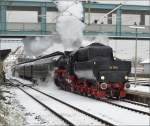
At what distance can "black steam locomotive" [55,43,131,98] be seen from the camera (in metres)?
22.4

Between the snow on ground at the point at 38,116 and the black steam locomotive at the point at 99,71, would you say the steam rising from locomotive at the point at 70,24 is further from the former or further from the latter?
the snow on ground at the point at 38,116

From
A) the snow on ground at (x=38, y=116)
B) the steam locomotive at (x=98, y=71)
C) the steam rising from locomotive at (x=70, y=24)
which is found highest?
the steam rising from locomotive at (x=70, y=24)

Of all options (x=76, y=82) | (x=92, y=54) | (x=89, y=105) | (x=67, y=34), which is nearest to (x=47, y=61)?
(x=67, y=34)

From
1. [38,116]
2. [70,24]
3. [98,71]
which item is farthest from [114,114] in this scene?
[70,24]

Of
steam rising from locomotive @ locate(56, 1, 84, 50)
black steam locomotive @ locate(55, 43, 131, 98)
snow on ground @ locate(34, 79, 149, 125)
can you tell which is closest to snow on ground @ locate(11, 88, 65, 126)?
snow on ground @ locate(34, 79, 149, 125)

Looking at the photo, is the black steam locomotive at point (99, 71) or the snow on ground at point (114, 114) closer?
the snow on ground at point (114, 114)

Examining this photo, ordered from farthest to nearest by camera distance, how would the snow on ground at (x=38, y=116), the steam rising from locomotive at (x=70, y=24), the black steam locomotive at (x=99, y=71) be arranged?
the steam rising from locomotive at (x=70, y=24) → the black steam locomotive at (x=99, y=71) → the snow on ground at (x=38, y=116)

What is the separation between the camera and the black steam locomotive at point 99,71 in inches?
882

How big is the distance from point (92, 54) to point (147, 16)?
94.9ft

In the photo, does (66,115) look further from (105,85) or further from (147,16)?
(147,16)

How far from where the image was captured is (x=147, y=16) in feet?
169

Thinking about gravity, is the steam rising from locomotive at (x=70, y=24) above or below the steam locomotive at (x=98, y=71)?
above

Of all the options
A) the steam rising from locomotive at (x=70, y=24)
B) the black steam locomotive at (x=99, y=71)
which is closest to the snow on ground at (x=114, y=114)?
the black steam locomotive at (x=99, y=71)

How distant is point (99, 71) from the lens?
2231cm
